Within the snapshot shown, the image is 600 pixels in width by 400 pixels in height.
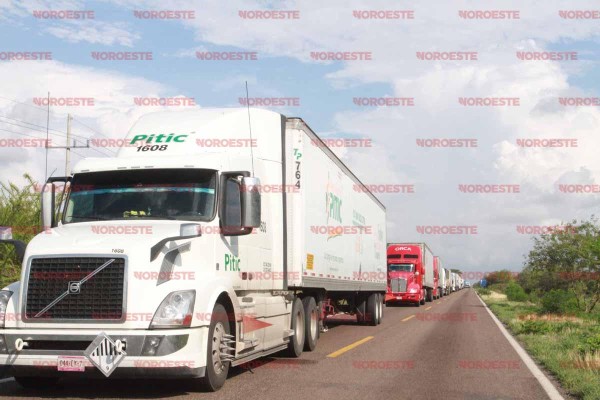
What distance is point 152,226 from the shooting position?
8945 millimetres

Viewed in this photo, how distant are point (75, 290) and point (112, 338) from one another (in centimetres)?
75

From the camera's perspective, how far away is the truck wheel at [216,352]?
857 cm

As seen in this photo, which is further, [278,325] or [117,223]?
[278,325]

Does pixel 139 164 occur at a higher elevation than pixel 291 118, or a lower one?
lower

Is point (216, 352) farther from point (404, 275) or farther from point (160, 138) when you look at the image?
point (404, 275)

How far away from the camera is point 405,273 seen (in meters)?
40.5

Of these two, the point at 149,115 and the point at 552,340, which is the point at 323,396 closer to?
the point at 149,115

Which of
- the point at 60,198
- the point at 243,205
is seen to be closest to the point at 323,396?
the point at 243,205

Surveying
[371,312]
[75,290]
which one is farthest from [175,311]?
[371,312]

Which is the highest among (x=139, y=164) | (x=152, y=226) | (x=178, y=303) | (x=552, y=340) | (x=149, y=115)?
(x=149, y=115)

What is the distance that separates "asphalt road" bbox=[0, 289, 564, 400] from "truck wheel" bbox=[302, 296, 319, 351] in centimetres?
A: 24

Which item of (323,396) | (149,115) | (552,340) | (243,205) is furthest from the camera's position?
(552,340)

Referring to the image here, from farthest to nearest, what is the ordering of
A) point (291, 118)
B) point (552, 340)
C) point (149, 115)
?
1. point (552, 340)
2. point (291, 118)
3. point (149, 115)

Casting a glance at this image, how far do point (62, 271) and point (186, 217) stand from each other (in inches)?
67.6
